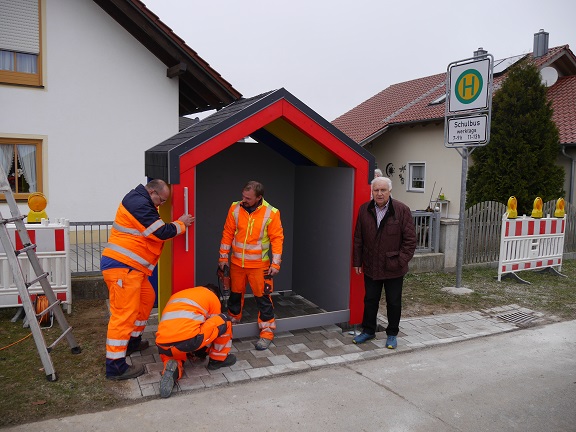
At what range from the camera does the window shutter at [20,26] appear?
31.3ft

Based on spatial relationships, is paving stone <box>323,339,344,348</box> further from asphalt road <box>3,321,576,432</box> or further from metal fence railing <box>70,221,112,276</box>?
metal fence railing <box>70,221,112,276</box>

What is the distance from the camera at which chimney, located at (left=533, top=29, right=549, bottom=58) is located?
17203 mm

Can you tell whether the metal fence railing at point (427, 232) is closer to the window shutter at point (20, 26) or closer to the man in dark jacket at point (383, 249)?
the man in dark jacket at point (383, 249)

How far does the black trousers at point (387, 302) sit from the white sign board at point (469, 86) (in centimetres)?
361

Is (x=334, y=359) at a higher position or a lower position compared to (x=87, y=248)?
lower

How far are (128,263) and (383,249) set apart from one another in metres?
2.47

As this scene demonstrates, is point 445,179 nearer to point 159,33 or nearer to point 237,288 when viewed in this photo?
point 159,33

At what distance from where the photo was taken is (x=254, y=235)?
4.91 meters

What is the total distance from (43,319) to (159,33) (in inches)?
269

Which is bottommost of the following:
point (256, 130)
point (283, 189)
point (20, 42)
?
point (283, 189)

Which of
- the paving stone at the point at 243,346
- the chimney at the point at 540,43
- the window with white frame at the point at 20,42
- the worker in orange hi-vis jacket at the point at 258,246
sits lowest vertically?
the paving stone at the point at 243,346

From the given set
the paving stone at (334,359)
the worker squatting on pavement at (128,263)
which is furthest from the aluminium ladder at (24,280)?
the paving stone at (334,359)

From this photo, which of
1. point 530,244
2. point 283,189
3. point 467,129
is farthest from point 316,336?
point 530,244

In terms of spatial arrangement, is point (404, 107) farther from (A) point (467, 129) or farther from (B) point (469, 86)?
(A) point (467, 129)
